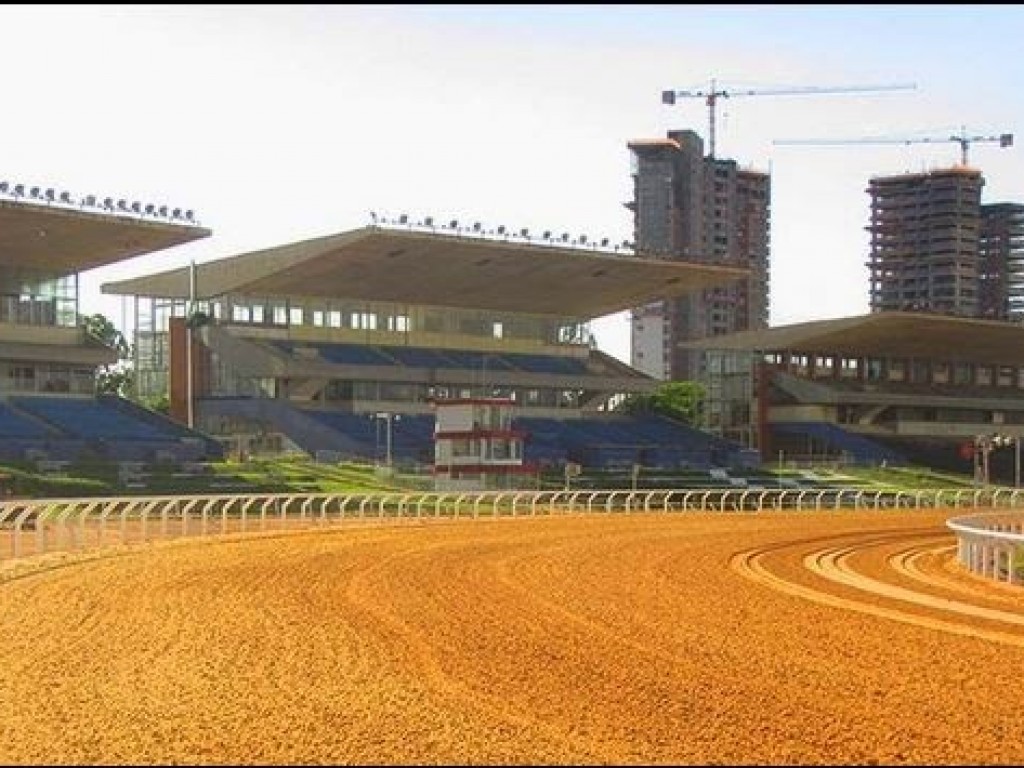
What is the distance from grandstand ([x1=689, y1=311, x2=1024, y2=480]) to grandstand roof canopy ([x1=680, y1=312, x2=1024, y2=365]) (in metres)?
0.09

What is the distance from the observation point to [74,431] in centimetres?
6644

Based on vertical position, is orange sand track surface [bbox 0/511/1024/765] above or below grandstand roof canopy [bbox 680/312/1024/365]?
below

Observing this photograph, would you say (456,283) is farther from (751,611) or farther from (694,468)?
(751,611)

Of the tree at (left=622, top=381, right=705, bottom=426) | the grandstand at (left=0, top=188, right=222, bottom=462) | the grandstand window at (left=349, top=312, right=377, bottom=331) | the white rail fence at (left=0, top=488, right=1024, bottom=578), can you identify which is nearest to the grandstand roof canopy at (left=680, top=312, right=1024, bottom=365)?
the tree at (left=622, top=381, right=705, bottom=426)

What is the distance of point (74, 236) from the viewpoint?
7119 cm

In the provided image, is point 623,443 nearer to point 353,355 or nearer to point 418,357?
point 418,357

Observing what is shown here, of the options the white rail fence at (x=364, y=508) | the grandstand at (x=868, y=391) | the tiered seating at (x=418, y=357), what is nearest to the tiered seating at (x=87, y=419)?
the white rail fence at (x=364, y=508)

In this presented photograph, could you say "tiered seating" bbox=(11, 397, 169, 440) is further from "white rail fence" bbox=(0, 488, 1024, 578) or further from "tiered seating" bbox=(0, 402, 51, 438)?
"white rail fence" bbox=(0, 488, 1024, 578)

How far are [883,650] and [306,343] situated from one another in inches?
2973

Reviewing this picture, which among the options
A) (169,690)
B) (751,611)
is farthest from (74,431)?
(169,690)

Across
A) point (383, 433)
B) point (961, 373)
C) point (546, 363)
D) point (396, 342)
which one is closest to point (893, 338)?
point (961, 373)

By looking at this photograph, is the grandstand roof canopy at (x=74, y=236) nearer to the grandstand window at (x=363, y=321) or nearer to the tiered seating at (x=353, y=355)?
the tiered seating at (x=353, y=355)

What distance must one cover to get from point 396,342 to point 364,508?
153 ft

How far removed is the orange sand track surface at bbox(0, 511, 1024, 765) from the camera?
10156 millimetres
